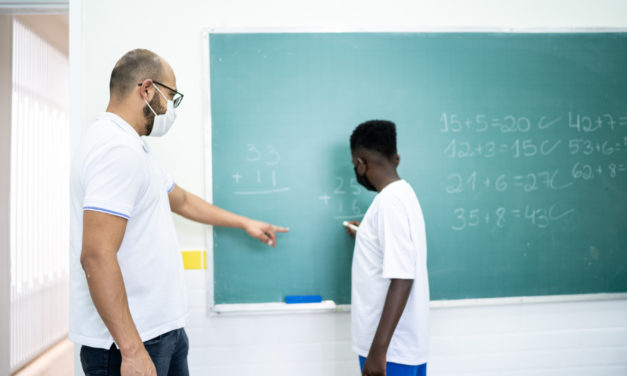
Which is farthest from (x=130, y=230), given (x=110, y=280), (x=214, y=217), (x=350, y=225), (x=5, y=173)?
(x=5, y=173)

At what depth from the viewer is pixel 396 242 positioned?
1.29 metres

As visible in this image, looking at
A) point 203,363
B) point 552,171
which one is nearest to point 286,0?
point 552,171

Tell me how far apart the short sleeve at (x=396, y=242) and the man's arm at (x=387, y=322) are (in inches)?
1.6

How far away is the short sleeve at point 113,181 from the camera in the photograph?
3.32 ft

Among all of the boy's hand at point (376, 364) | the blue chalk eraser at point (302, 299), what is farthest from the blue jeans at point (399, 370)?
the blue chalk eraser at point (302, 299)

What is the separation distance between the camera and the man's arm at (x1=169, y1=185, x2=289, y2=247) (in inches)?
64.4

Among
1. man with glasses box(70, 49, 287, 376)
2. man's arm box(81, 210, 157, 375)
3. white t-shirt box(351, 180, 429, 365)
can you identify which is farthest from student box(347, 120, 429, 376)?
man's arm box(81, 210, 157, 375)

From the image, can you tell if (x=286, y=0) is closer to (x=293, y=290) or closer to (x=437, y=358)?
(x=293, y=290)

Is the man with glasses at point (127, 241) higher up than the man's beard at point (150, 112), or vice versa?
the man's beard at point (150, 112)

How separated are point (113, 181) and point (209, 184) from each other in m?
0.73

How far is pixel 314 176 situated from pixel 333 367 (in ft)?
3.05

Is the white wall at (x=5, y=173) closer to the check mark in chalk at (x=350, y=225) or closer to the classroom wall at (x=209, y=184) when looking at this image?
the classroom wall at (x=209, y=184)

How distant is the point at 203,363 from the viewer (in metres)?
1.78

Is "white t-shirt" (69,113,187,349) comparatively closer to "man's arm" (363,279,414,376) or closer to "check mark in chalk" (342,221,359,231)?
"man's arm" (363,279,414,376)
